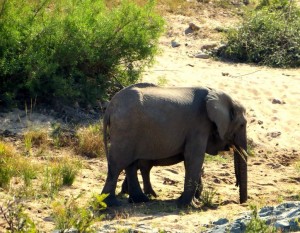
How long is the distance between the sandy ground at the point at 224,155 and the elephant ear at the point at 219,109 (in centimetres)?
100

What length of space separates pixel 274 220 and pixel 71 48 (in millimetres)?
6529

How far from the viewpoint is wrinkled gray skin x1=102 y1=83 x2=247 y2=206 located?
1168 cm

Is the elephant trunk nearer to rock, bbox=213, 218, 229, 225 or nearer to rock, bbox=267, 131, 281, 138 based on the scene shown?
rock, bbox=213, 218, 229, 225

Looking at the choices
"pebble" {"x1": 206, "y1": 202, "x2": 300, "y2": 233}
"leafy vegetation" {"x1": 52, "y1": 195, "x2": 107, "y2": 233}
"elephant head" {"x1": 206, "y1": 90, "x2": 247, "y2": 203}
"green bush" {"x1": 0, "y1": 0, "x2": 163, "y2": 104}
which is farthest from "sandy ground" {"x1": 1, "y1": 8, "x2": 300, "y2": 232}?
"green bush" {"x1": 0, "y1": 0, "x2": 163, "y2": 104}

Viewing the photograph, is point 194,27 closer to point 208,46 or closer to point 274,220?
point 208,46

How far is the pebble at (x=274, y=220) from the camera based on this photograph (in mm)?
9414

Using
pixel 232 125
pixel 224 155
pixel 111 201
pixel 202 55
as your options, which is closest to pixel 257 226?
pixel 111 201

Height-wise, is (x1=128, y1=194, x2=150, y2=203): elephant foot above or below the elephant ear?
below

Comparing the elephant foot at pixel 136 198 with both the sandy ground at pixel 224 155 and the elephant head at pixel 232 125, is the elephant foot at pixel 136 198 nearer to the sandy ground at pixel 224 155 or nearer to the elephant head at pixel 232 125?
the sandy ground at pixel 224 155

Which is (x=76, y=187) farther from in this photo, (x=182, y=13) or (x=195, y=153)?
(x=182, y=13)

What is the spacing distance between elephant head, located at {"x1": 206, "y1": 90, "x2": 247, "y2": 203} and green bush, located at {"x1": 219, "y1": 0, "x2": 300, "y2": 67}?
7104 mm

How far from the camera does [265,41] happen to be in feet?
66.0

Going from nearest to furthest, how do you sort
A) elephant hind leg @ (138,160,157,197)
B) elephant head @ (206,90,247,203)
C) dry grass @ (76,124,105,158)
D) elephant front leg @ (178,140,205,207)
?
1. elephant front leg @ (178,140,205,207)
2. elephant head @ (206,90,247,203)
3. elephant hind leg @ (138,160,157,197)
4. dry grass @ (76,124,105,158)

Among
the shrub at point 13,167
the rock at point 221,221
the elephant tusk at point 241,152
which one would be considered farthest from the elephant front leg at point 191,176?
the shrub at point 13,167
